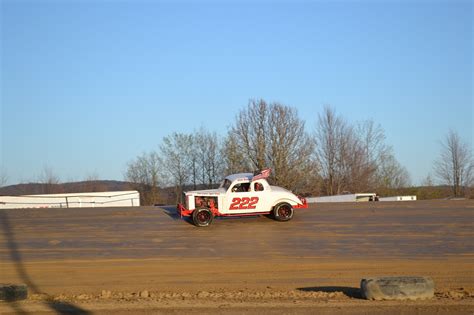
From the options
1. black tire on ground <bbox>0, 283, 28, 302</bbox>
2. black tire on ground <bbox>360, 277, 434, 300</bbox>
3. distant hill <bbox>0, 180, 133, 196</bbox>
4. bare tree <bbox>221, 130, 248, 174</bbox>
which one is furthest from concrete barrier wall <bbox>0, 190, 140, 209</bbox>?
black tire on ground <bbox>360, 277, 434, 300</bbox>

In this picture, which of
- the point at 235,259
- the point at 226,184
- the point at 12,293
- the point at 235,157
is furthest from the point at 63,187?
the point at 12,293

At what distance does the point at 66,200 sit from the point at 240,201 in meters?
Result: 22.5

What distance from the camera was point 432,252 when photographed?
19047 millimetres

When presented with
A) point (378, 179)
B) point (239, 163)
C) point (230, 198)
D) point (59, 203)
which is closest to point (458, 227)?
point (230, 198)

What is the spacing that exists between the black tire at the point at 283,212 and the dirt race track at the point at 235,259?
278 mm

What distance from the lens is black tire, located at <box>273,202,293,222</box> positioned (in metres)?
24.1

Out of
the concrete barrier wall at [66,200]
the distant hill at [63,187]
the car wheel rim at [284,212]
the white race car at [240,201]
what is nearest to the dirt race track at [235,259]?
the car wheel rim at [284,212]

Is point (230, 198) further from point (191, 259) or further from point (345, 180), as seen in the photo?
point (345, 180)

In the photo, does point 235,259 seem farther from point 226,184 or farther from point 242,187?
point 226,184

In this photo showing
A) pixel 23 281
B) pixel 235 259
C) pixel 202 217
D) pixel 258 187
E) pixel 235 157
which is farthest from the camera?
pixel 235 157

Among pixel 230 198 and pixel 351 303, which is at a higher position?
pixel 230 198

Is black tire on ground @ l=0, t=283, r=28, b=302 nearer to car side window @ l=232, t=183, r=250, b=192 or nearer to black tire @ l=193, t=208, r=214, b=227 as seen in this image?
black tire @ l=193, t=208, r=214, b=227

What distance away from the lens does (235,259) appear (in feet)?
59.8

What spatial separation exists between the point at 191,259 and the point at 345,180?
42628 millimetres
